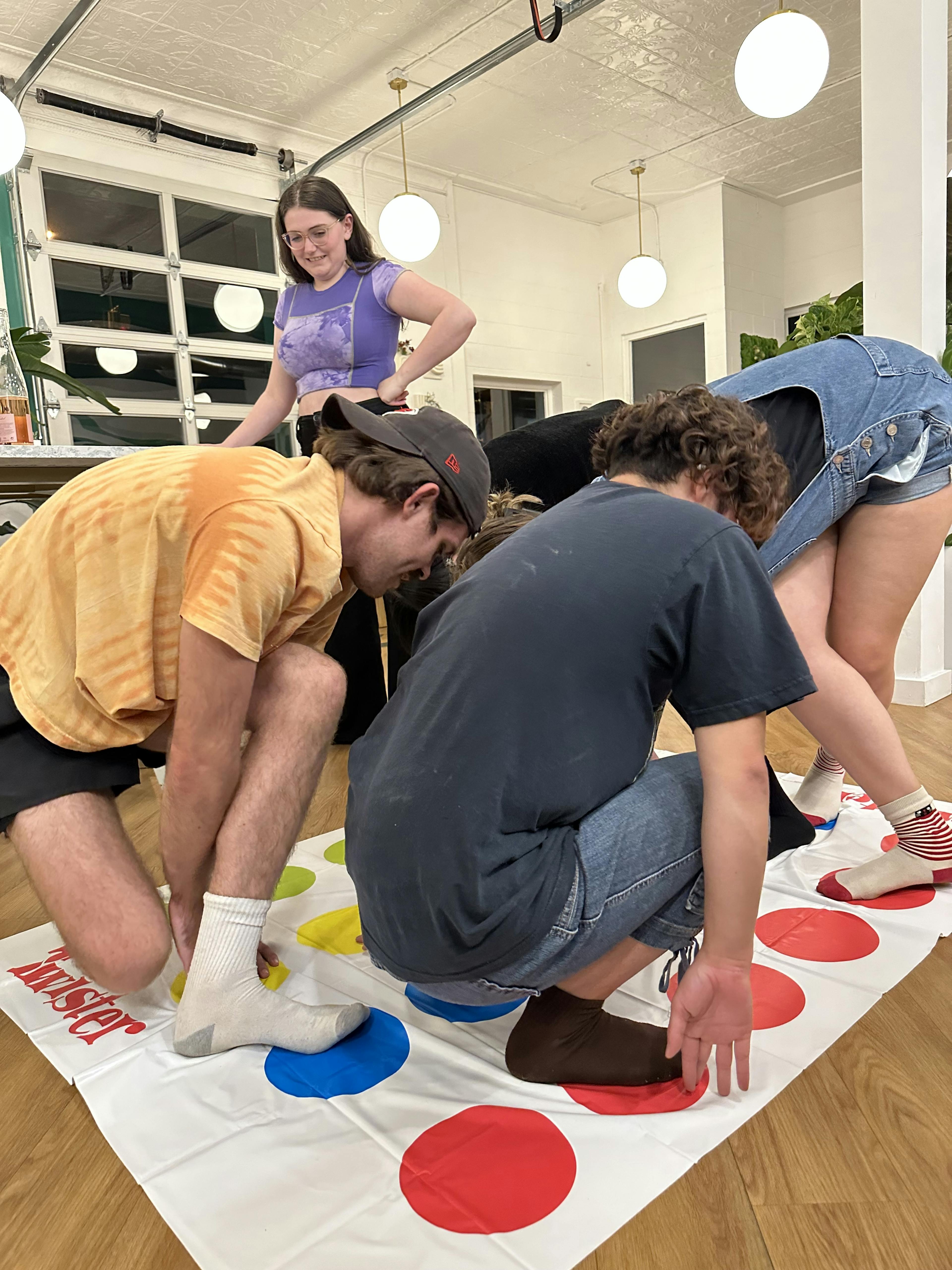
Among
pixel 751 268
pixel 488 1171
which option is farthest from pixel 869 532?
pixel 751 268

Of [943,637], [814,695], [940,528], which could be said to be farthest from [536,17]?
[814,695]

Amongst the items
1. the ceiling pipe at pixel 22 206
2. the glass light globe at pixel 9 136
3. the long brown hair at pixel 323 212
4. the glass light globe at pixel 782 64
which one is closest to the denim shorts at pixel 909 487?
the long brown hair at pixel 323 212

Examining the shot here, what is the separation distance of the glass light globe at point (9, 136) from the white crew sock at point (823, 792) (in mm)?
3026

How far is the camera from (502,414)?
6.41m

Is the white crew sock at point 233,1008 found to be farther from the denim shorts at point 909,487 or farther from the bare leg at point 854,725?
the denim shorts at point 909,487

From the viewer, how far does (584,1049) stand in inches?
35.2

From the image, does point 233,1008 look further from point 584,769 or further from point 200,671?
point 584,769

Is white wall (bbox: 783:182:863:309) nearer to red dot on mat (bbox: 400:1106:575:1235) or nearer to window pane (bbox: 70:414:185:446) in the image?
window pane (bbox: 70:414:185:446)

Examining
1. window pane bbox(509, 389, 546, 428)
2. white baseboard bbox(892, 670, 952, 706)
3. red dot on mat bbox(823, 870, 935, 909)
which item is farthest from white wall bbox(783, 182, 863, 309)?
red dot on mat bbox(823, 870, 935, 909)

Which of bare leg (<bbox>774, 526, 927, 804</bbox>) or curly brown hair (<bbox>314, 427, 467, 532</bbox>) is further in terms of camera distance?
bare leg (<bbox>774, 526, 927, 804</bbox>)

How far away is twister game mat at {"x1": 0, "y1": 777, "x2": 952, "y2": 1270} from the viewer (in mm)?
730

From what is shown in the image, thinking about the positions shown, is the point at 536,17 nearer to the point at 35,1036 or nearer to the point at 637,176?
the point at 637,176

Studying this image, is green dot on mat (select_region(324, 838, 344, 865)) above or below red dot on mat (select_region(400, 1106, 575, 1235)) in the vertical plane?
below

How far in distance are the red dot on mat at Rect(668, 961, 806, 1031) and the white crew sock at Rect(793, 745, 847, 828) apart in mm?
557
